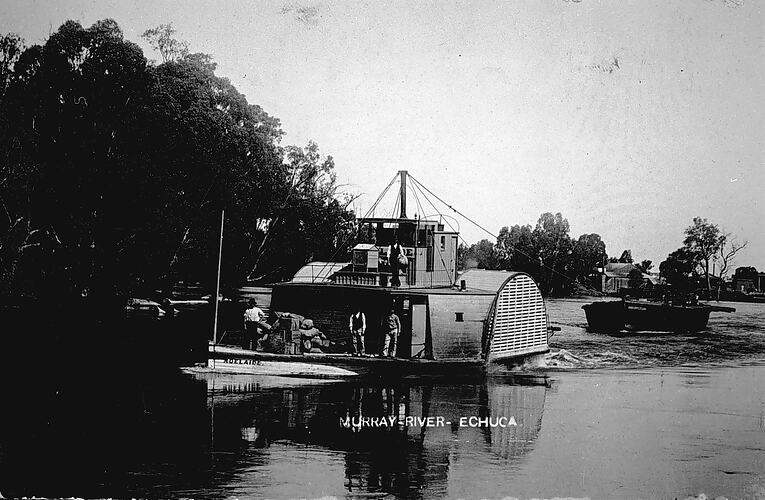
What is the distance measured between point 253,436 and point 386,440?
7.45 ft

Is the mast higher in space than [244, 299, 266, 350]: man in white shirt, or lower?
higher

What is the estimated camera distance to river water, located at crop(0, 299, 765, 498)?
10.0 metres

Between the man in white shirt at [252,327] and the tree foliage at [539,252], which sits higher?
the tree foliage at [539,252]

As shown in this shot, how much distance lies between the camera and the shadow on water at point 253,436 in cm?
991

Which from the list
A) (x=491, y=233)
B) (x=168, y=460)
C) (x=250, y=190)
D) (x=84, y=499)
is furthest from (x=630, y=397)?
(x=250, y=190)

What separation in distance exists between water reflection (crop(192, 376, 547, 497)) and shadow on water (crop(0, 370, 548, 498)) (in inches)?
1.1

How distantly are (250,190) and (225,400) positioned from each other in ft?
52.7

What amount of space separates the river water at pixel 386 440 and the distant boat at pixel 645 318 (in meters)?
16.5

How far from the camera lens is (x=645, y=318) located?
37.7m

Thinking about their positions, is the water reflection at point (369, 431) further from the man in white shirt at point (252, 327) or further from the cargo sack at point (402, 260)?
the cargo sack at point (402, 260)

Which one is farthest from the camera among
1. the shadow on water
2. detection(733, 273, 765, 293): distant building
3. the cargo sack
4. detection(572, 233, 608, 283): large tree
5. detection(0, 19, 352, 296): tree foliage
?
detection(733, 273, 765, 293): distant building

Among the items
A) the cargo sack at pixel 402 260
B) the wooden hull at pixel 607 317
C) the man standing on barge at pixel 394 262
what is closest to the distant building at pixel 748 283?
the wooden hull at pixel 607 317

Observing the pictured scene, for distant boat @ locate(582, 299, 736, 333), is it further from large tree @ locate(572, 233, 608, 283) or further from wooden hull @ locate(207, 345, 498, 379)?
wooden hull @ locate(207, 345, 498, 379)

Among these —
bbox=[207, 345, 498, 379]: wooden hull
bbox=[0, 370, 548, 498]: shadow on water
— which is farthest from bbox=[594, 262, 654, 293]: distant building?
bbox=[0, 370, 548, 498]: shadow on water
